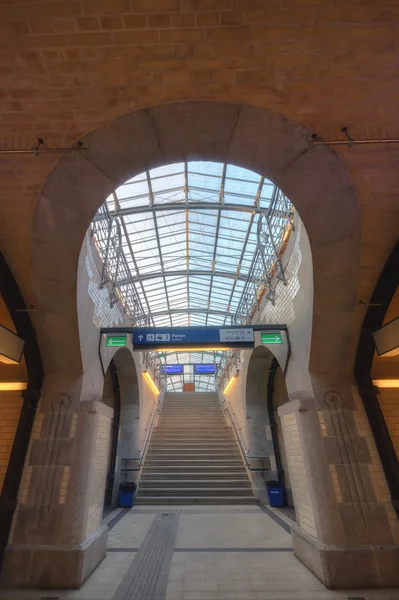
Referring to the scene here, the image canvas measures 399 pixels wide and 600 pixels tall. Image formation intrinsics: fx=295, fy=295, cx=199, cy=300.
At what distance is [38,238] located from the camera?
4.18 metres

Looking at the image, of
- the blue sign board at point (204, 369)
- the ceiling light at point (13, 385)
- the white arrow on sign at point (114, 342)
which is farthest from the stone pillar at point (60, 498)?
the blue sign board at point (204, 369)

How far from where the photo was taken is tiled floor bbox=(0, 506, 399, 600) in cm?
388

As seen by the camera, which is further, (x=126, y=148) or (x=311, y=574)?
(x=311, y=574)

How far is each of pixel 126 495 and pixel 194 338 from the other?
20.3 feet

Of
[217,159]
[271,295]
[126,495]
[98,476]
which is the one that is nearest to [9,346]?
[98,476]

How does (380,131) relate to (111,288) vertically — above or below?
below

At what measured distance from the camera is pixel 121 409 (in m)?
11.3

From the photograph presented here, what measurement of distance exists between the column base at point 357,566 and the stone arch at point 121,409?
7289mm

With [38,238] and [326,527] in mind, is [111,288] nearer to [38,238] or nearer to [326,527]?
[38,238]

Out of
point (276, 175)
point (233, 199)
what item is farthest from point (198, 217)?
point (276, 175)

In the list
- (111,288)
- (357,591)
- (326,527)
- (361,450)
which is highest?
(111,288)

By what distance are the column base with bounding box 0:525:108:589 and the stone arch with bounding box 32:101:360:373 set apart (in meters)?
3.14

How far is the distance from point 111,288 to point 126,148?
5103 mm

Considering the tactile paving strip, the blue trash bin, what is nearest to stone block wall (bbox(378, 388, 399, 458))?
the tactile paving strip
